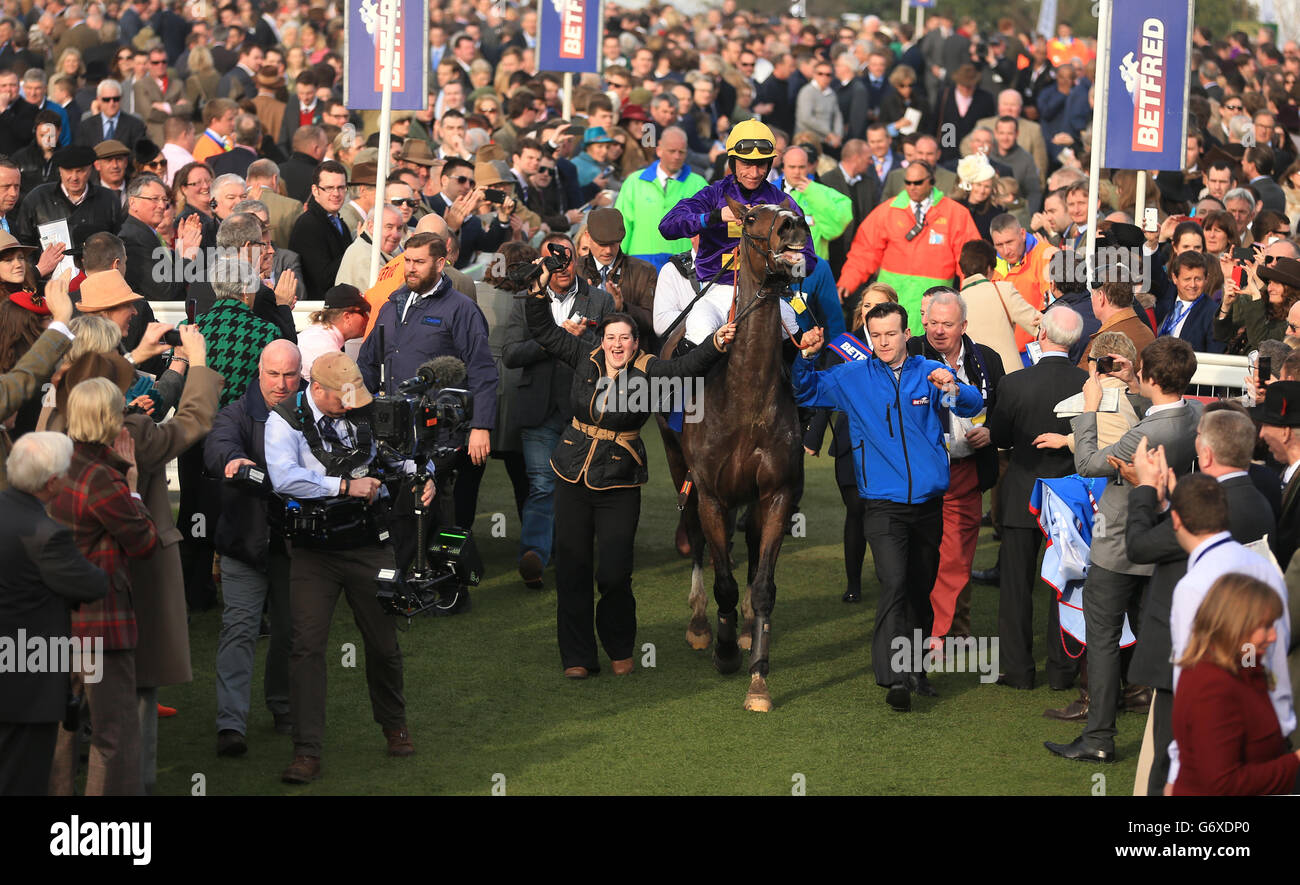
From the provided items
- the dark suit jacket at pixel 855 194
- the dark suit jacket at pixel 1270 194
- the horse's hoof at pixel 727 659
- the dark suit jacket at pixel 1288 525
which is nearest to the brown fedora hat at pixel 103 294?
the horse's hoof at pixel 727 659

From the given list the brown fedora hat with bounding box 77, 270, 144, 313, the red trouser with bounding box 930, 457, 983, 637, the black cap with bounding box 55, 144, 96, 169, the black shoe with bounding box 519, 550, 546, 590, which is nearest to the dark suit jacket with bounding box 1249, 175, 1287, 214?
the red trouser with bounding box 930, 457, 983, 637

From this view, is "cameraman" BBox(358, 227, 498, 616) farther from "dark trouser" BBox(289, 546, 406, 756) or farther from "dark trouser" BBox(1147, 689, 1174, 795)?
"dark trouser" BBox(1147, 689, 1174, 795)

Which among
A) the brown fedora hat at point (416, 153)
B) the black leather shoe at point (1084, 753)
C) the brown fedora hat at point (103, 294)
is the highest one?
the brown fedora hat at point (416, 153)

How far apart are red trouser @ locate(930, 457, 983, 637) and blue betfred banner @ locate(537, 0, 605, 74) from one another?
26.2 ft

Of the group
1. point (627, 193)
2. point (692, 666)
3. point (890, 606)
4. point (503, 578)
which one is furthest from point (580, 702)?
point (627, 193)

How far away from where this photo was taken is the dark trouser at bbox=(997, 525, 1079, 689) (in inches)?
344

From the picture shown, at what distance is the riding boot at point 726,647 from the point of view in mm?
8688

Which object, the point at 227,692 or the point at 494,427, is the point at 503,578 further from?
the point at 227,692

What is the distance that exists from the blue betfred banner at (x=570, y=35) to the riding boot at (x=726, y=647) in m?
8.48

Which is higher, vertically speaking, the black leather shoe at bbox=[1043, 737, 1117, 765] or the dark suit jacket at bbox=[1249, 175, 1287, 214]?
the dark suit jacket at bbox=[1249, 175, 1287, 214]

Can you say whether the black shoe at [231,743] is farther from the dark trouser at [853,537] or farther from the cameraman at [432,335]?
the dark trouser at [853,537]

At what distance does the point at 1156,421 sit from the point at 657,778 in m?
2.66

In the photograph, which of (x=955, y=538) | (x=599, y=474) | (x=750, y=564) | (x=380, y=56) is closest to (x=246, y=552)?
(x=599, y=474)
